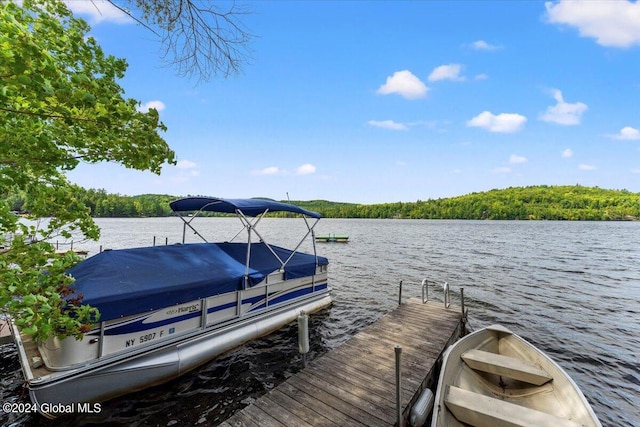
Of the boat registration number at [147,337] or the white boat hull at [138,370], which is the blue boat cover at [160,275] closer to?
the boat registration number at [147,337]

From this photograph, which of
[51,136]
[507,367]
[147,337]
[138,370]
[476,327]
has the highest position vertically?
[51,136]

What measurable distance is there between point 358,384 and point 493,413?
88.8 inches

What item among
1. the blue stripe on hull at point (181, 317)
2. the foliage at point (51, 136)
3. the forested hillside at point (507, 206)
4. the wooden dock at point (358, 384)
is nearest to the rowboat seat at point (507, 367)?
the wooden dock at point (358, 384)

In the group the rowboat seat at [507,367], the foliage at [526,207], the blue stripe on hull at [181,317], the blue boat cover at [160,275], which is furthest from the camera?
the foliage at [526,207]

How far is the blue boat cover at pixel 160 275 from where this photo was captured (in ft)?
19.0

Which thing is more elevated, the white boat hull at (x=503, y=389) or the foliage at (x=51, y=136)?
the foliage at (x=51, y=136)

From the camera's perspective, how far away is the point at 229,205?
9055 mm

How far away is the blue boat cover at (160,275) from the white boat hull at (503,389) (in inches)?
218

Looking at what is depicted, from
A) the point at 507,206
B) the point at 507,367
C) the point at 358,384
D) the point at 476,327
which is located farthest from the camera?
the point at 507,206

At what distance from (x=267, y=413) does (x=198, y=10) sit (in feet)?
18.6

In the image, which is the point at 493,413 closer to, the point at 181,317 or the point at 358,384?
the point at 358,384

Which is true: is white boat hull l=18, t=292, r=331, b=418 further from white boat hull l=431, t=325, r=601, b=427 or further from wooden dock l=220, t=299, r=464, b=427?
white boat hull l=431, t=325, r=601, b=427

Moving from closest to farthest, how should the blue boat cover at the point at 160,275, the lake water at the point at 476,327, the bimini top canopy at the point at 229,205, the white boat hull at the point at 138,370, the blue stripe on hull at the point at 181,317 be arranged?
the white boat hull at the point at 138,370 < the blue boat cover at the point at 160,275 < the blue stripe on hull at the point at 181,317 < the lake water at the point at 476,327 < the bimini top canopy at the point at 229,205

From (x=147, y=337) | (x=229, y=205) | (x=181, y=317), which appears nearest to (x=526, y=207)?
(x=229, y=205)
